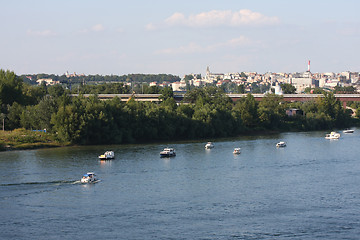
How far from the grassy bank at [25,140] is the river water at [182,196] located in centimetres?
336

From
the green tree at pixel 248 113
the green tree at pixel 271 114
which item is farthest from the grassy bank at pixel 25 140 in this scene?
the green tree at pixel 271 114

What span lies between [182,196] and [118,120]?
123 ft

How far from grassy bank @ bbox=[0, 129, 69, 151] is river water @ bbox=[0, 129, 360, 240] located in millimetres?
3359

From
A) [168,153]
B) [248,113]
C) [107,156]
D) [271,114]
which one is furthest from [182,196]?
[271,114]

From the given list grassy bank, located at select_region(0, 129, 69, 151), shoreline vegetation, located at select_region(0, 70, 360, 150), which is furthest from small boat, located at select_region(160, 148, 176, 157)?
grassy bank, located at select_region(0, 129, 69, 151)

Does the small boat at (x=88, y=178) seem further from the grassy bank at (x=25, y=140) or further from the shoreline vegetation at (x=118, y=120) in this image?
the shoreline vegetation at (x=118, y=120)

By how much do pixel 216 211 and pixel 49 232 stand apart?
1070 cm

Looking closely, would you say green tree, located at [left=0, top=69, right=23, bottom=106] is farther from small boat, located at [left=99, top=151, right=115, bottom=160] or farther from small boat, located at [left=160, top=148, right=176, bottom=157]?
small boat, located at [left=160, top=148, right=176, bottom=157]

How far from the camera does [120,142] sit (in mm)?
73438

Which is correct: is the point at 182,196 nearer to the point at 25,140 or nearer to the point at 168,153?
the point at 168,153

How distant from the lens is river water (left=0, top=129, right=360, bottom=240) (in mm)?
31906

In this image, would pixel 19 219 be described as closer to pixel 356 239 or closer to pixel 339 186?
pixel 356 239

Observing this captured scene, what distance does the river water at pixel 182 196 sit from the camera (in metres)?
31.9

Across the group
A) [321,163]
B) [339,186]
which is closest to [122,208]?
[339,186]
